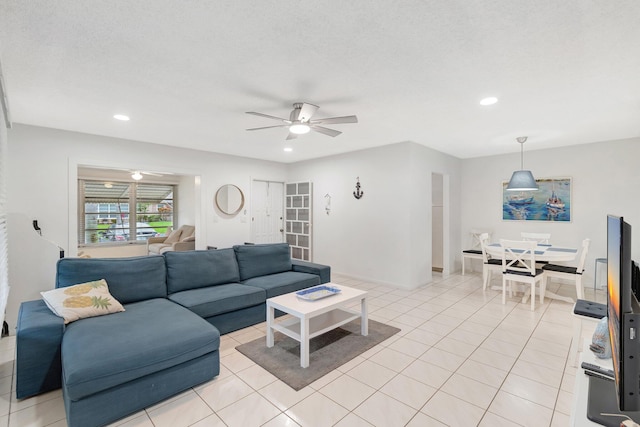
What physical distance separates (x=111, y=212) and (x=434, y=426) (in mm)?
8396

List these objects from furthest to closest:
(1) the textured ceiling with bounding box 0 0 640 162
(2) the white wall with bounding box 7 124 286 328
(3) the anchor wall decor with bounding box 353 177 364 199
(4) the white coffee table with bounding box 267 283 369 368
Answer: (3) the anchor wall decor with bounding box 353 177 364 199, (2) the white wall with bounding box 7 124 286 328, (4) the white coffee table with bounding box 267 283 369 368, (1) the textured ceiling with bounding box 0 0 640 162

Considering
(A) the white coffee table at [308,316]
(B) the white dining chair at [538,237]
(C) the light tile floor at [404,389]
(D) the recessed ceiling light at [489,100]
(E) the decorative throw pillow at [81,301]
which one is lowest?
(C) the light tile floor at [404,389]

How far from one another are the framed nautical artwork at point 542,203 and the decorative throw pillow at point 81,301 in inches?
254

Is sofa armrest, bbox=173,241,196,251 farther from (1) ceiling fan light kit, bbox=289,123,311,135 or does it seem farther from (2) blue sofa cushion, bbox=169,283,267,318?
(1) ceiling fan light kit, bbox=289,123,311,135

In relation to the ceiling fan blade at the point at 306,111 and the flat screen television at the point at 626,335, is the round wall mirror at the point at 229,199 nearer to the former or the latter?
the ceiling fan blade at the point at 306,111

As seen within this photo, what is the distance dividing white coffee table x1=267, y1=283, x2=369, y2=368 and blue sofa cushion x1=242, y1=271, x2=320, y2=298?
535 mm

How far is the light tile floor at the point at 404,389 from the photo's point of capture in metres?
1.95

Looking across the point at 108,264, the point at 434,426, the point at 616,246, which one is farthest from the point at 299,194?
the point at 616,246

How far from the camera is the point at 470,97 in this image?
9.50 ft

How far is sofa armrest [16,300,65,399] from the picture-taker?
81.7 inches

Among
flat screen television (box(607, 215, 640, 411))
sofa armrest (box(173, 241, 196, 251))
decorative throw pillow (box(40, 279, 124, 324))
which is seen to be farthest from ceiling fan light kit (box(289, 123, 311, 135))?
sofa armrest (box(173, 241, 196, 251))

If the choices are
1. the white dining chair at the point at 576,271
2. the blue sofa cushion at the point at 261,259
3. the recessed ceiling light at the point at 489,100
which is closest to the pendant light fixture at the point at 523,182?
the white dining chair at the point at 576,271

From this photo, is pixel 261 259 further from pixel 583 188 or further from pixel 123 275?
pixel 583 188

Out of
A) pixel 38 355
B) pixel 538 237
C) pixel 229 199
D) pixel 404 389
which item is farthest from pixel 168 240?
pixel 538 237
